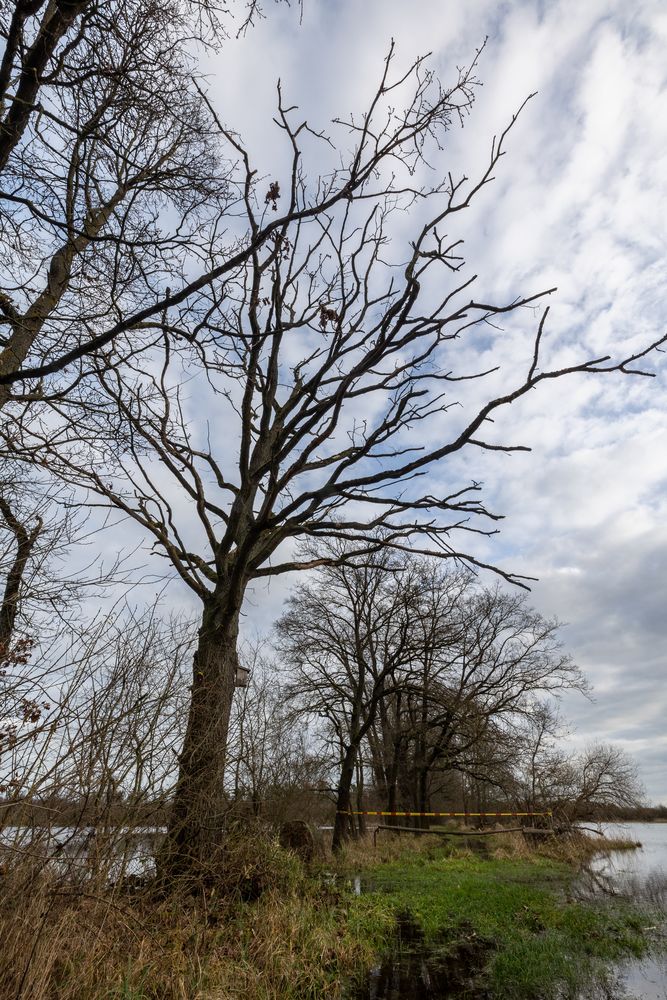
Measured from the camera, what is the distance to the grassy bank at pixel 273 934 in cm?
358

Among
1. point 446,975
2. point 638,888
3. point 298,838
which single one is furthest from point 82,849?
point 638,888

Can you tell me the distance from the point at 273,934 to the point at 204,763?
5.44ft

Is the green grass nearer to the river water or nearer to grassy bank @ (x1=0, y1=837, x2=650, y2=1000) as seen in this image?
grassy bank @ (x1=0, y1=837, x2=650, y2=1000)

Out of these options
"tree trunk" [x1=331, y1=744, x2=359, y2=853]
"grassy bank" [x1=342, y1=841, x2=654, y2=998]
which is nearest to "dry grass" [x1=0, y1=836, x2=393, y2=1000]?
"grassy bank" [x1=342, y1=841, x2=654, y2=998]

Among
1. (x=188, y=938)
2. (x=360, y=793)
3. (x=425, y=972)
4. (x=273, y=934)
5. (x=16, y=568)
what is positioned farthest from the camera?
(x=360, y=793)

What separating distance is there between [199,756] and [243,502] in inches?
119

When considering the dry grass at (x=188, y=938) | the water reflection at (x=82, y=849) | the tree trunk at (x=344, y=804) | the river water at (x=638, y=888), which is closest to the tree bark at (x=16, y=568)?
the water reflection at (x=82, y=849)

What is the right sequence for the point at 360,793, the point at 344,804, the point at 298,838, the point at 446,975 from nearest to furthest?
the point at 446,975 → the point at 298,838 → the point at 344,804 → the point at 360,793

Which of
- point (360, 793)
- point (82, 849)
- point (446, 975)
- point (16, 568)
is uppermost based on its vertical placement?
point (360, 793)

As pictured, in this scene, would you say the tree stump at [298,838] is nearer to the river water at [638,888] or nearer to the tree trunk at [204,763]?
the tree trunk at [204,763]

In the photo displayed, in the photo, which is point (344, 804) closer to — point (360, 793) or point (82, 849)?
point (360, 793)

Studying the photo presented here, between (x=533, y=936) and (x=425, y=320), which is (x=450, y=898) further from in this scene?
(x=425, y=320)

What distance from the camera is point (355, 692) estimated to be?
73.9ft

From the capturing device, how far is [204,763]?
22.0 ft
